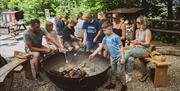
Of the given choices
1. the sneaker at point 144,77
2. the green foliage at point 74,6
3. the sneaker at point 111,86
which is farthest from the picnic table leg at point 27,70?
the green foliage at point 74,6

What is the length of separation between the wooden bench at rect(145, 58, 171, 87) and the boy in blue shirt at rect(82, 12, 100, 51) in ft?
5.73

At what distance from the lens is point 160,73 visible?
605cm

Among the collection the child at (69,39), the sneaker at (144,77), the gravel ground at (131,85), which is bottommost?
the gravel ground at (131,85)

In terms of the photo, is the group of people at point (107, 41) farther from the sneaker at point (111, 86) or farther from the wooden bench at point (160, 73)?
the wooden bench at point (160, 73)

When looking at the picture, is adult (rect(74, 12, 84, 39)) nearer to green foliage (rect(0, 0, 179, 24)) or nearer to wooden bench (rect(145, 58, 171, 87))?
wooden bench (rect(145, 58, 171, 87))

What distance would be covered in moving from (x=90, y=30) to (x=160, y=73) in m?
2.25

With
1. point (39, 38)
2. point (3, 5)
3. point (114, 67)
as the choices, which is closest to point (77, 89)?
point (114, 67)

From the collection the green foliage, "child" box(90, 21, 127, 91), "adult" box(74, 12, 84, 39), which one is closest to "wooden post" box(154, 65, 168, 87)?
"child" box(90, 21, 127, 91)

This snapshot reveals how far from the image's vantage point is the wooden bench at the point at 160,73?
19.5 ft

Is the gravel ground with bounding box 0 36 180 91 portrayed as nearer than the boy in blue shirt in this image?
Yes

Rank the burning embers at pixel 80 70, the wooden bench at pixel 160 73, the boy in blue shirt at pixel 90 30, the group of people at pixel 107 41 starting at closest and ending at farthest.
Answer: the group of people at pixel 107 41 < the wooden bench at pixel 160 73 < the burning embers at pixel 80 70 < the boy in blue shirt at pixel 90 30

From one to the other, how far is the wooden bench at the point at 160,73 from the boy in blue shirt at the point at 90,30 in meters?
1.75

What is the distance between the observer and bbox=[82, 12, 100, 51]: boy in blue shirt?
709cm

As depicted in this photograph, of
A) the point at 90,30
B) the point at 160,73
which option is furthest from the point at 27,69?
the point at 160,73
